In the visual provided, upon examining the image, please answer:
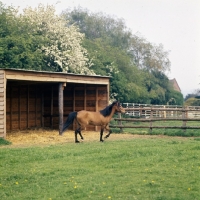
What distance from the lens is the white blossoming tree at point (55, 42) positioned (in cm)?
2994

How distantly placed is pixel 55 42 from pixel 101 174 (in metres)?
23.6

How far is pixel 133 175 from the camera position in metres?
7.97

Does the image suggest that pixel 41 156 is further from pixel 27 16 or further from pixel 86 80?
pixel 27 16

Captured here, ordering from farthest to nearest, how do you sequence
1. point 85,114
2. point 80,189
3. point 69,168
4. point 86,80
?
1. point 86,80
2. point 85,114
3. point 69,168
4. point 80,189

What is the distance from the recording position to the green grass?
22.2ft

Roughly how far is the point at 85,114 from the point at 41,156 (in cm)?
509

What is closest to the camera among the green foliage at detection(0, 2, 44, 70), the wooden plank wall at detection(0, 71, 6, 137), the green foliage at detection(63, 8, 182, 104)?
the wooden plank wall at detection(0, 71, 6, 137)

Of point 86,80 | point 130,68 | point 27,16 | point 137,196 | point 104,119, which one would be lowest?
point 137,196

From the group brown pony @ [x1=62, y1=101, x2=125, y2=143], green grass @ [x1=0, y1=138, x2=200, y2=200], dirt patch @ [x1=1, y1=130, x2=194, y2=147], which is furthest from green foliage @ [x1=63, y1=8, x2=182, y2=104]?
green grass @ [x1=0, y1=138, x2=200, y2=200]

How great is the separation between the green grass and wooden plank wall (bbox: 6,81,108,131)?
8.93 m

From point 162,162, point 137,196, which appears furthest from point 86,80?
point 137,196

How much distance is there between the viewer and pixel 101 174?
8203 millimetres

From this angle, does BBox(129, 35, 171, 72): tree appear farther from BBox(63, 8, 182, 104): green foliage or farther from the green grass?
the green grass

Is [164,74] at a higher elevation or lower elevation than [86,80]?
higher
